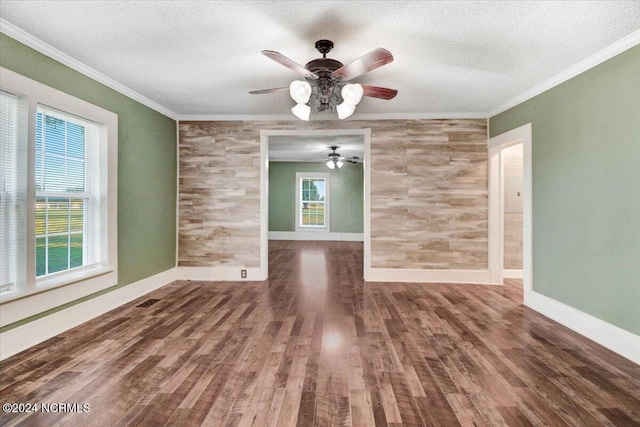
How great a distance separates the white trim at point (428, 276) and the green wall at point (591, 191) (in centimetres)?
109

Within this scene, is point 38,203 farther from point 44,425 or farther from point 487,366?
point 487,366

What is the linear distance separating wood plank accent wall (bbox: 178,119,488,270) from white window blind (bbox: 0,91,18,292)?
249 cm

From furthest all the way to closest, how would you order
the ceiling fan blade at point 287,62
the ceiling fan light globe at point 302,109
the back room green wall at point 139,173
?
the back room green wall at point 139,173 < the ceiling fan light globe at point 302,109 < the ceiling fan blade at point 287,62

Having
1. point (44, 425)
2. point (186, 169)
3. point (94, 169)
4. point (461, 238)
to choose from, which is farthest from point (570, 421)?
point (186, 169)

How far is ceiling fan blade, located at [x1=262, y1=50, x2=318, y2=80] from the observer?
6.98 feet

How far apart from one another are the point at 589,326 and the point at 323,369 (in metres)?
2.52

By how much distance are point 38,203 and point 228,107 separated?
2.53 metres

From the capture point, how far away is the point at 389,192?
488 centimetres

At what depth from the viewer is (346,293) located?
4242mm

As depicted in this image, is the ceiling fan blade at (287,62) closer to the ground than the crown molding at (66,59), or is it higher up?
closer to the ground

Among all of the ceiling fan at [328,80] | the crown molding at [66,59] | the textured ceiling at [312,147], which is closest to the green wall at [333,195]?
the textured ceiling at [312,147]

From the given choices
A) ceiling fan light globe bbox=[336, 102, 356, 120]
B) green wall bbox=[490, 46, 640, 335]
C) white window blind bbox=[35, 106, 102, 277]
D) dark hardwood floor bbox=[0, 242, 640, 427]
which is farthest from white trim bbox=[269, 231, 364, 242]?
ceiling fan light globe bbox=[336, 102, 356, 120]

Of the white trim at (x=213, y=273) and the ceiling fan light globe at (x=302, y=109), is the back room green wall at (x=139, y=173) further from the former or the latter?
the ceiling fan light globe at (x=302, y=109)

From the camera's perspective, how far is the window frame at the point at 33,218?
252 centimetres
